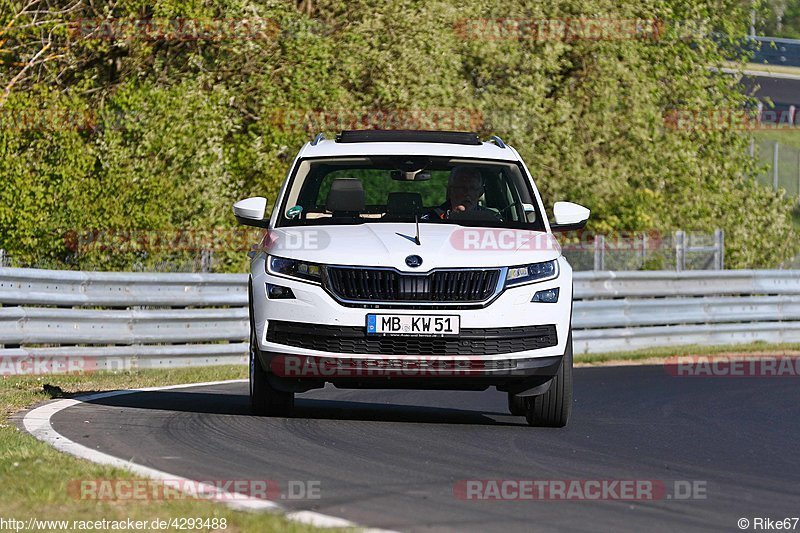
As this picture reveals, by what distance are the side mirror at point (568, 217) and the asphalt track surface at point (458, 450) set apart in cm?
132

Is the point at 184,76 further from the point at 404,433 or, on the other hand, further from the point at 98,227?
the point at 404,433

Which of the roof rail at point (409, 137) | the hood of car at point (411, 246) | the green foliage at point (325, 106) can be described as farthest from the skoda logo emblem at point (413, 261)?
the green foliage at point (325, 106)

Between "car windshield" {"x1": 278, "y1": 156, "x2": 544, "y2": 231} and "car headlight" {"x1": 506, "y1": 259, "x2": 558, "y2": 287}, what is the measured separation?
0.63 meters

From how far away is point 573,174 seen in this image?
28531 millimetres

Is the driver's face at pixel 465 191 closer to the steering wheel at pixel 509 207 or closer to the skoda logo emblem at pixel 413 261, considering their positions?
the steering wheel at pixel 509 207

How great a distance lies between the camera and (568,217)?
9.51 m

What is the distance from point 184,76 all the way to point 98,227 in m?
4.11

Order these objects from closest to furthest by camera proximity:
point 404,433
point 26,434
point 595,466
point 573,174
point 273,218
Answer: point 595,466 → point 26,434 → point 404,433 → point 273,218 → point 573,174

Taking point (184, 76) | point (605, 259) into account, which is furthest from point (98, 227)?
point (605, 259)

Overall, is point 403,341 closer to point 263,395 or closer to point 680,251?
point 263,395

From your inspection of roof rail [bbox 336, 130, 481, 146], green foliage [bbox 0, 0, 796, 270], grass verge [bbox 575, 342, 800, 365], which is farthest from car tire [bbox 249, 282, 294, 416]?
grass verge [bbox 575, 342, 800, 365]

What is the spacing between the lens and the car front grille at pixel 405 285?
27.7ft

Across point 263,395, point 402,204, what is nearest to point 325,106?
point 402,204

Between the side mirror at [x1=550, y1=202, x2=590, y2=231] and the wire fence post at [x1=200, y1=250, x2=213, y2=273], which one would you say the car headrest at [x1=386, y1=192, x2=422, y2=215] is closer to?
the side mirror at [x1=550, y1=202, x2=590, y2=231]
